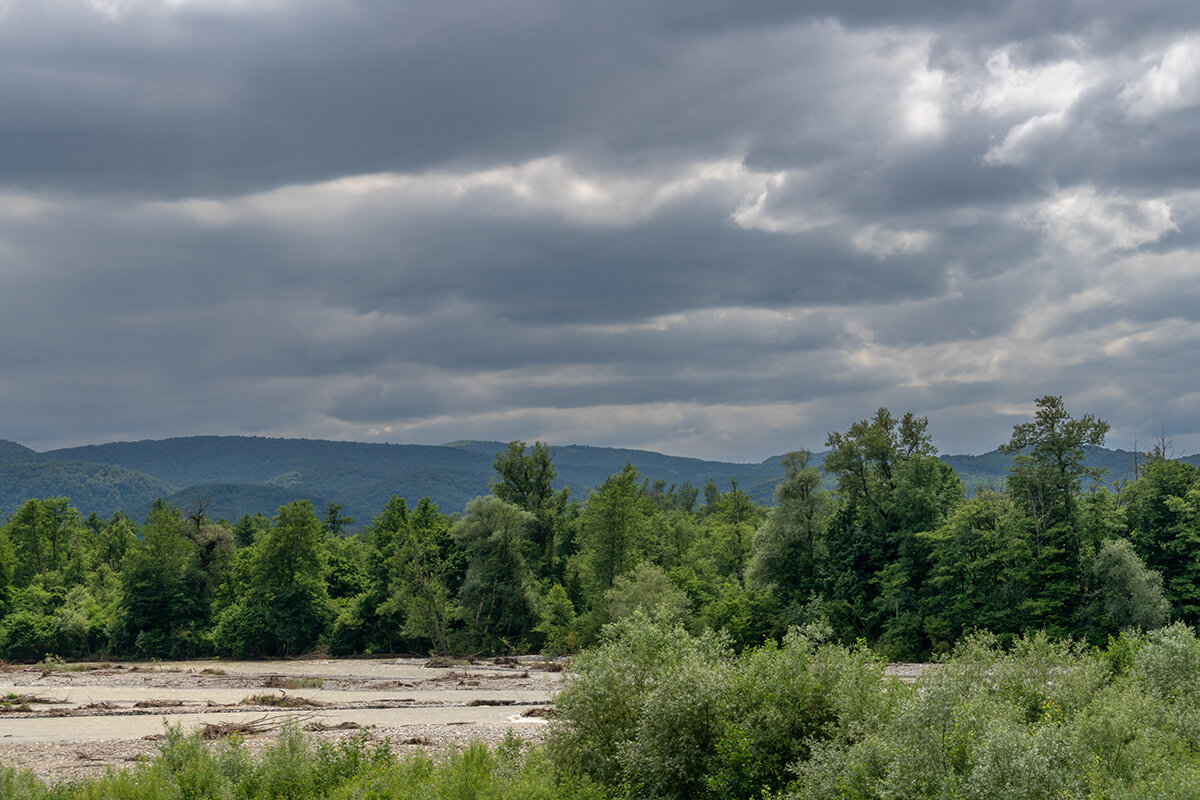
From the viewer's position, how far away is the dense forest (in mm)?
68875

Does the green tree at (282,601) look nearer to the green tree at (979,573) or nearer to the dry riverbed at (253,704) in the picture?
the dry riverbed at (253,704)

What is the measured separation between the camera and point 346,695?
221 ft

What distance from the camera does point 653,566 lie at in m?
87.9

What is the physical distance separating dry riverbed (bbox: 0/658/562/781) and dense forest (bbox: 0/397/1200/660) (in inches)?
315

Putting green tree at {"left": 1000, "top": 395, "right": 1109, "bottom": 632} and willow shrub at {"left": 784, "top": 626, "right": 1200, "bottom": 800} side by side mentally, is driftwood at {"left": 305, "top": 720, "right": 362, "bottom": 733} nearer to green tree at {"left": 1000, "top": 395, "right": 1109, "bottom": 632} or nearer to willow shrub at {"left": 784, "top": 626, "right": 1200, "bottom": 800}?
willow shrub at {"left": 784, "top": 626, "right": 1200, "bottom": 800}

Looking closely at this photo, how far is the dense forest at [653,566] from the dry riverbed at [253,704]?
801 centimetres

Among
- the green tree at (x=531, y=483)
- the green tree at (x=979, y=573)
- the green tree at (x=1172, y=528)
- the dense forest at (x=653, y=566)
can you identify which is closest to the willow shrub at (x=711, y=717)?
the dense forest at (x=653, y=566)

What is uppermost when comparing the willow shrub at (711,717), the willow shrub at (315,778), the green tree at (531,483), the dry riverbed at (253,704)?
the green tree at (531,483)

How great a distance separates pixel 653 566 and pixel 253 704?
130ft

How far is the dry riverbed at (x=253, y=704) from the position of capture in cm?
4422

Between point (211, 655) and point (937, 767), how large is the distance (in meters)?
99.9


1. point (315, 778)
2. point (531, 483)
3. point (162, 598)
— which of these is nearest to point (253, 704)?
point (315, 778)

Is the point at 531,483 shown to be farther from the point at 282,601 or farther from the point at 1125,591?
the point at 1125,591

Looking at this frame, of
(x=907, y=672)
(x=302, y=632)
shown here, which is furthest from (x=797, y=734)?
(x=302, y=632)
